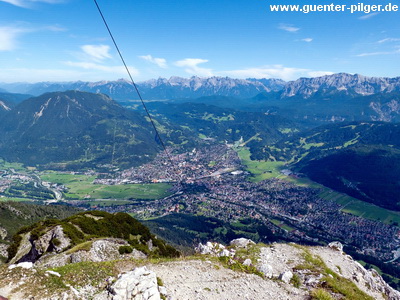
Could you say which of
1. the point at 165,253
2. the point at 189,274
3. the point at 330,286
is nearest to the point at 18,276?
the point at 189,274

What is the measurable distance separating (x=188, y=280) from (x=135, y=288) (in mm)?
4351

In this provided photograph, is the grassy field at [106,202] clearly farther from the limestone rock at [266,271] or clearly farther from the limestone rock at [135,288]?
the limestone rock at [135,288]

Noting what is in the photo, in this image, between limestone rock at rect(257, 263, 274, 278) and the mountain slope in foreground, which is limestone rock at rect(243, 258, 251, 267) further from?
limestone rock at rect(257, 263, 274, 278)

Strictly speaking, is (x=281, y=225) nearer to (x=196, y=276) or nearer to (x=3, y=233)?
(x=3, y=233)

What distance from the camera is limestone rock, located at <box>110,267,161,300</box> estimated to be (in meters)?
14.6

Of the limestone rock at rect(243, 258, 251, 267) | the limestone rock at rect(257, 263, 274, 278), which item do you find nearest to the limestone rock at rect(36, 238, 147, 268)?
the limestone rock at rect(243, 258, 251, 267)

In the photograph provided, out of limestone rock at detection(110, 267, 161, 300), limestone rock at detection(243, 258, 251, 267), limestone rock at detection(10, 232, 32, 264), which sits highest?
limestone rock at detection(110, 267, 161, 300)

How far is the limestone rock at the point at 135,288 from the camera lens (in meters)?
14.6

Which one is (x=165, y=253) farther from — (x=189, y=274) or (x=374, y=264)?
(x=374, y=264)

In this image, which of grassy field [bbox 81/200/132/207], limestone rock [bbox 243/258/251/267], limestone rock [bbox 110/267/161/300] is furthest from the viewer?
grassy field [bbox 81/200/132/207]

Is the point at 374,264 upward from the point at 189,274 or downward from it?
downward

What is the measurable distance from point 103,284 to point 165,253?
91.7 feet

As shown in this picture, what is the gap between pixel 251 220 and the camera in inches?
5935

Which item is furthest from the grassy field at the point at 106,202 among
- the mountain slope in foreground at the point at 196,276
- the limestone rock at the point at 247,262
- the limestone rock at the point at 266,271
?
the limestone rock at the point at 266,271
